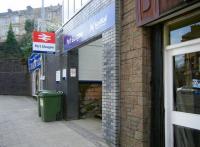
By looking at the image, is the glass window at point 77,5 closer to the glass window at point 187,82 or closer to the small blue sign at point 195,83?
the glass window at point 187,82

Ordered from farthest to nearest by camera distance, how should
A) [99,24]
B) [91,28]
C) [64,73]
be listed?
[64,73], [91,28], [99,24]

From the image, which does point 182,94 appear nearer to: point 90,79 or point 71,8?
point 90,79

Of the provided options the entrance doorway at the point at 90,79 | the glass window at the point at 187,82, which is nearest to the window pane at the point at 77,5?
the entrance doorway at the point at 90,79

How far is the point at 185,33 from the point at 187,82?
83 cm

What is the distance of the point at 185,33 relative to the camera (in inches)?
215

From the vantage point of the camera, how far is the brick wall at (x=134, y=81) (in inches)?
243

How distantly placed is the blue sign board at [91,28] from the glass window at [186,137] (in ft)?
9.88

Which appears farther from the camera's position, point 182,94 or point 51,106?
point 51,106

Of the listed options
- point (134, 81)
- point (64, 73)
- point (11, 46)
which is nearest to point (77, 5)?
point (64, 73)

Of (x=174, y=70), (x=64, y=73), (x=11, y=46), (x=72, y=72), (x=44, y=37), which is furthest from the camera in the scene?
(x=11, y=46)

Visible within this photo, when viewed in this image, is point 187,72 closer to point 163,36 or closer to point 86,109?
point 163,36

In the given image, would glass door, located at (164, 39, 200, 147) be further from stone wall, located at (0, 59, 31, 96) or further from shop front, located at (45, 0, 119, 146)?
stone wall, located at (0, 59, 31, 96)

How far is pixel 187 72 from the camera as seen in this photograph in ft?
17.8

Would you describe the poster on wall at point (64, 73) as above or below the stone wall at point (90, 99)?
above
